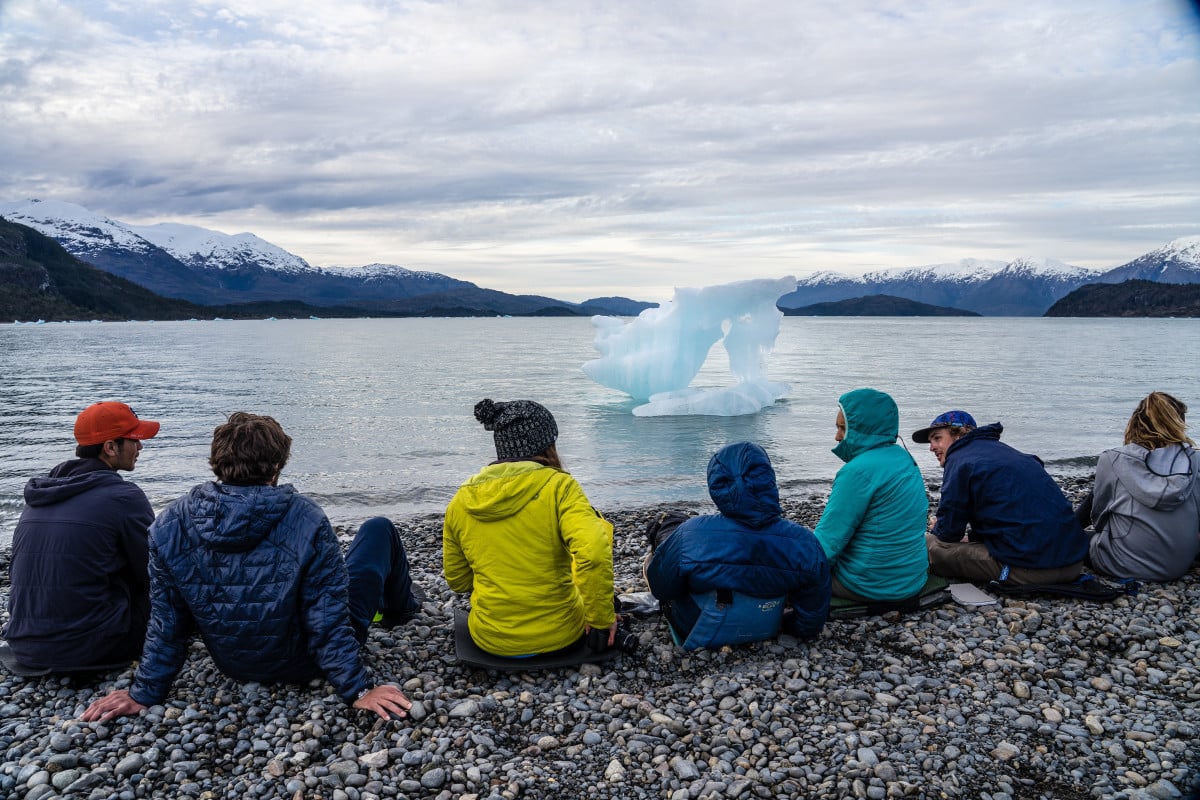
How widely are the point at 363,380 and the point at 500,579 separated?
3841cm

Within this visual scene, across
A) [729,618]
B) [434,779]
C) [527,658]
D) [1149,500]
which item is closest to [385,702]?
[434,779]

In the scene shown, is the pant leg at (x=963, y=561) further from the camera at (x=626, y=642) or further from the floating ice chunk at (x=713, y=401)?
the floating ice chunk at (x=713, y=401)

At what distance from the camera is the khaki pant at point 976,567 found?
6641 mm

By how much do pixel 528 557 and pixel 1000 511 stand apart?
3995mm

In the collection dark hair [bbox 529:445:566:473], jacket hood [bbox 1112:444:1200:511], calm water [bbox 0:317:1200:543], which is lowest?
calm water [bbox 0:317:1200:543]

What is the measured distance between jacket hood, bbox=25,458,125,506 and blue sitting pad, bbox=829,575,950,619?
16.8ft

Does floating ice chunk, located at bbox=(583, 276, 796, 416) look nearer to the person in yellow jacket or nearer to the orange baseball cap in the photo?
the person in yellow jacket

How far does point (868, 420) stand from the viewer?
233 inches

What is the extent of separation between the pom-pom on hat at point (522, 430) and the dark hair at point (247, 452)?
1.21 m

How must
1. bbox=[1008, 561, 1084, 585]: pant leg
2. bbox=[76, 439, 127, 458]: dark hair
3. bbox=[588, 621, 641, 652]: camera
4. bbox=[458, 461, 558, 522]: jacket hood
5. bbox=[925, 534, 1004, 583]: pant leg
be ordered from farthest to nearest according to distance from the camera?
bbox=[925, 534, 1004, 583]: pant leg < bbox=[1008, 561, 1084, 585]: pant leg < bbox=[588, 621, 641, 652]: camera < bbox=[76, 439, 127, 458]: dark hair < bbox=[458, 461, 558, 522]: jacket hood

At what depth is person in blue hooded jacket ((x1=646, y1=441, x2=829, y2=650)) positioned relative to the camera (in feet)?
16.9

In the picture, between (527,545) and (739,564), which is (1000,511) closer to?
(739,564)

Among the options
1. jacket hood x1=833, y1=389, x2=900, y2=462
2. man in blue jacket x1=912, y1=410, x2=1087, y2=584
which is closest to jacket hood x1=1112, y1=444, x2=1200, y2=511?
man in blue jacket x1=912, y1=410, x2=1087, y2=584

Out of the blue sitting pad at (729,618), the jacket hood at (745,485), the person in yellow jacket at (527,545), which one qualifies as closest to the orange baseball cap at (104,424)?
the person in yellow jacket at (527,545)
